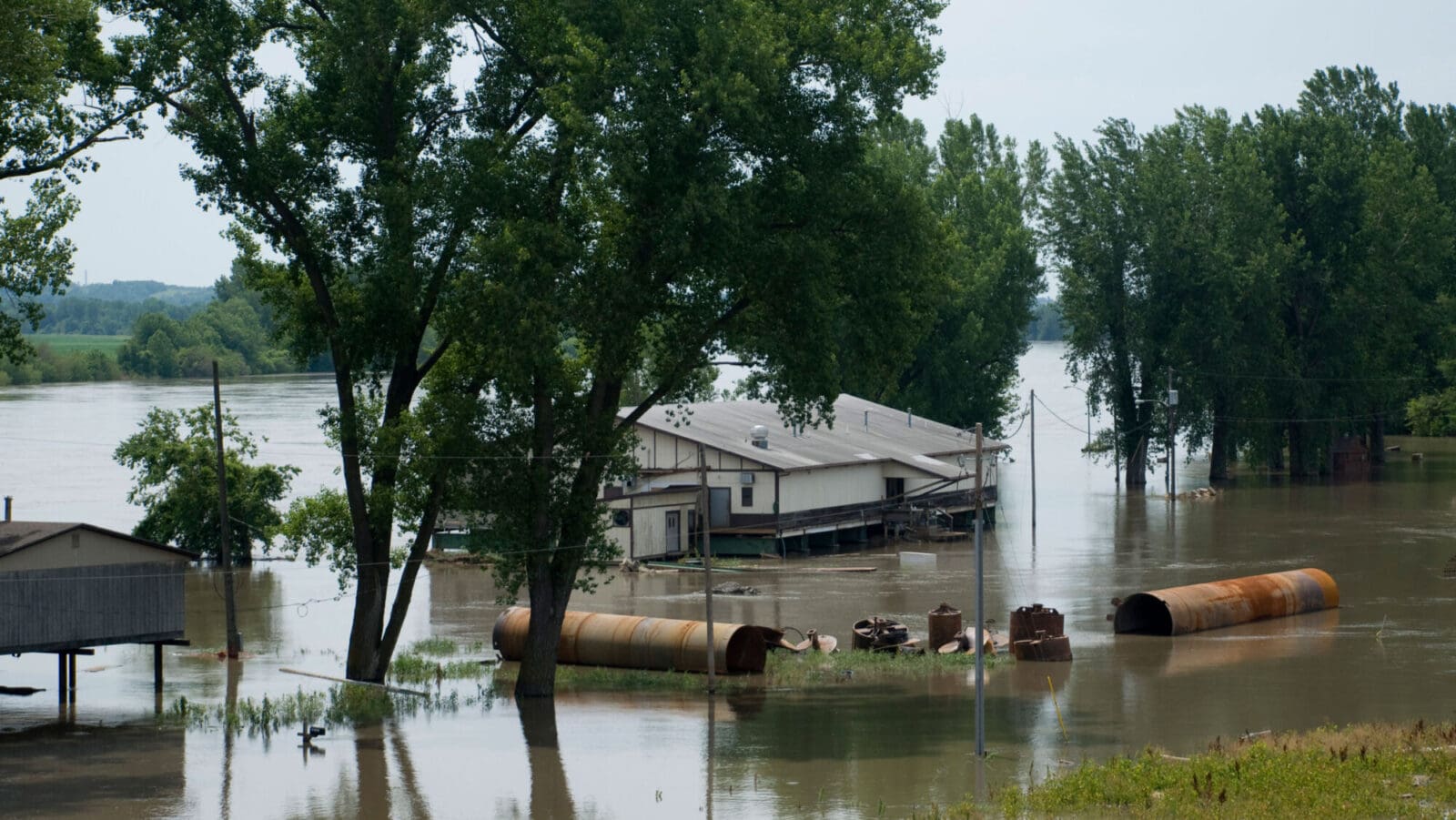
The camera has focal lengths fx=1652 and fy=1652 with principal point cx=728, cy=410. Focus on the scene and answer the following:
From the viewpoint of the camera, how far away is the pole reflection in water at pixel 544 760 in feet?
79.5

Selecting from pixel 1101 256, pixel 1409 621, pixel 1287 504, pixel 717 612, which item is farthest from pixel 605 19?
pixel 1101 256

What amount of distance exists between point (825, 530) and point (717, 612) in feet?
60.8

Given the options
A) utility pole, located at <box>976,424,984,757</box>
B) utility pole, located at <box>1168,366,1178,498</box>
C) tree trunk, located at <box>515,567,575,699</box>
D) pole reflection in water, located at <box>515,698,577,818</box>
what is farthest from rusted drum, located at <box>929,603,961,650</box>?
utility pole, located at <box>1168,366,1178,498</box>

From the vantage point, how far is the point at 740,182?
1234 inches

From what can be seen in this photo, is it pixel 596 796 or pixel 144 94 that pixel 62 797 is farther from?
pixel 144 94

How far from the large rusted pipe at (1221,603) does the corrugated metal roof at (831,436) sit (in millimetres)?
17806

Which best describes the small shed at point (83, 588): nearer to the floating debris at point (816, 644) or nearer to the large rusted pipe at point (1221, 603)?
the floating debris at point (816, 644)

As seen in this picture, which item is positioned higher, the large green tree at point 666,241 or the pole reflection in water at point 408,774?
the large green tree at point 666,241

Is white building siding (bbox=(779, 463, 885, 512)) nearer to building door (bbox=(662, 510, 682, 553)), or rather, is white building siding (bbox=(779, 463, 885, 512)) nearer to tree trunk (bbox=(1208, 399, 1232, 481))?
building door (bbox=(662, 510, 682, 553))

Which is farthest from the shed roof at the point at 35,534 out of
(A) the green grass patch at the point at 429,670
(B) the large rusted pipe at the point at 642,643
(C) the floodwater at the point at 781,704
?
(B) the large rusted pipe at the point at 642,643

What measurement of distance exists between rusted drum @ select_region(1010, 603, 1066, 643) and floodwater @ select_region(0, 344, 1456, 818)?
3.77 feet

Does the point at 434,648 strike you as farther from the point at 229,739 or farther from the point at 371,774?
the point at 371,774

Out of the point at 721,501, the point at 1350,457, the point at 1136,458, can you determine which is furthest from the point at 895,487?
the point at 1350,457

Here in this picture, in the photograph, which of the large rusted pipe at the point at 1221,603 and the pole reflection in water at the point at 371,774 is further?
the large rusted pipe at the point at 1221,603
